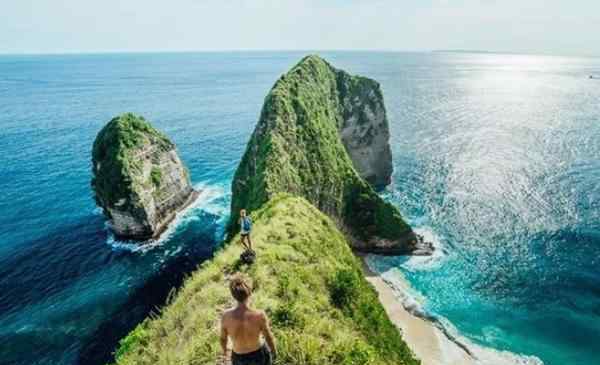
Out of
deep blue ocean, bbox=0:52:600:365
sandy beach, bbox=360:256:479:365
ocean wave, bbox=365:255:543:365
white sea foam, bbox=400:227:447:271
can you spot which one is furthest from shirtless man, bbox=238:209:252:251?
white sea foam, bbox=400:227:447:271

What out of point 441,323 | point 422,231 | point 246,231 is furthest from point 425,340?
point 246,231

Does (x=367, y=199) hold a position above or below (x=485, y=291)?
above

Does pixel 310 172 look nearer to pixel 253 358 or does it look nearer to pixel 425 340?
pixel 425 340

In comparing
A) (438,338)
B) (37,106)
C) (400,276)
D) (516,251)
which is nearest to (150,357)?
(438,338)

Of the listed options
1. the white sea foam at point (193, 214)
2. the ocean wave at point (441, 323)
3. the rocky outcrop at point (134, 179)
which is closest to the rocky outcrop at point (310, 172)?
the ocean wave at point (441, 323)

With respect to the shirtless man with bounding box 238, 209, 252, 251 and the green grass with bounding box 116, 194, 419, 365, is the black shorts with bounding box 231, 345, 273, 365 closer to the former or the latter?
the green grass with bounding box 116, 194, 419, 365

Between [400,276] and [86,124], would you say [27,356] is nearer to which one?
[400,276]
